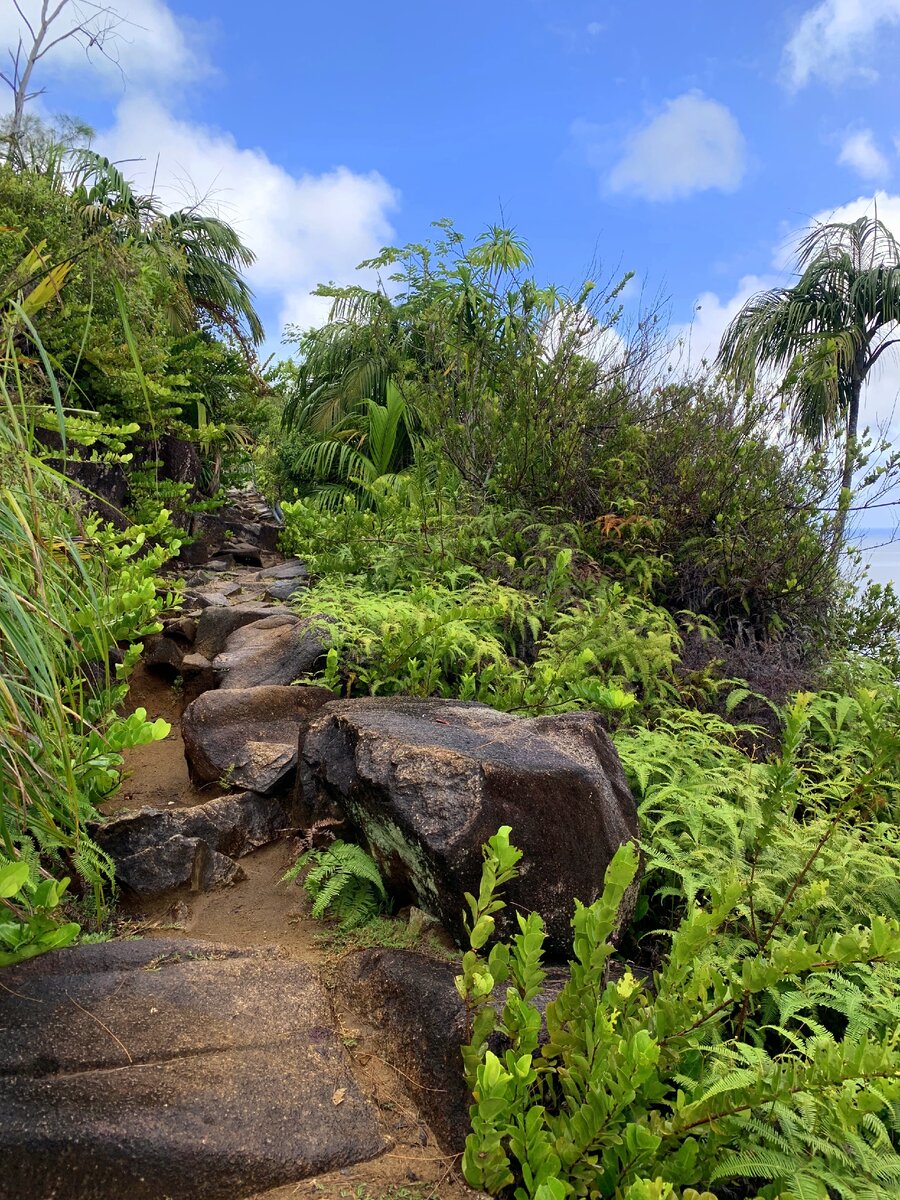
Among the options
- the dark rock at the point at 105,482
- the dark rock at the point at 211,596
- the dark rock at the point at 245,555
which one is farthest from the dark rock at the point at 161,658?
the dark rock at the point at 245,555

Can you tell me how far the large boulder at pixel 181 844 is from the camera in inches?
105

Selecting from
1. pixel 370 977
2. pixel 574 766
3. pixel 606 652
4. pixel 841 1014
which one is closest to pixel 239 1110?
pixel 370 977

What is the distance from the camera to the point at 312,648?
4.36 metres

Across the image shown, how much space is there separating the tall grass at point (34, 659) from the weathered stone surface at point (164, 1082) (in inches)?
14.8

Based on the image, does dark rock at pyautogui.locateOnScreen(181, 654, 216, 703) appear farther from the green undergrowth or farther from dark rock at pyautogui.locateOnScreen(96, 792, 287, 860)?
dark rock at pyautogui.locateOnScreen(96, 792, 287, 860)

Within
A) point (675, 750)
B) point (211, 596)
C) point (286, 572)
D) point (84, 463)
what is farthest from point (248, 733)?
point (286, 572)

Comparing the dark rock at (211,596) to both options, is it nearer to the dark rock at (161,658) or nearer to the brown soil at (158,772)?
the dark rock at (161,658)

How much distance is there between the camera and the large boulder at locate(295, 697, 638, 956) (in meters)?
2.37

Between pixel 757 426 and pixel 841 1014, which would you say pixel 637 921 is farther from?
pixel 757 426

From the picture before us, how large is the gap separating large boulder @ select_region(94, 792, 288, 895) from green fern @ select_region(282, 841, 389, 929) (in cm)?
30

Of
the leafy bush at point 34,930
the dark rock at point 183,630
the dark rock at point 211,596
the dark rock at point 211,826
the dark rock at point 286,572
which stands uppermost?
the dark rock at point 286,572

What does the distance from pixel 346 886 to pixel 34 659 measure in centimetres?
131

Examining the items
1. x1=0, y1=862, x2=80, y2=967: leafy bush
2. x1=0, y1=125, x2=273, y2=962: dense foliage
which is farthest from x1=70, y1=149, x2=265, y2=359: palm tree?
x1=0, y1=862, x2=80, y2=967: leafy bush

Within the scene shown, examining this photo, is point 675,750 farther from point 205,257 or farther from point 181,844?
point 205,257
